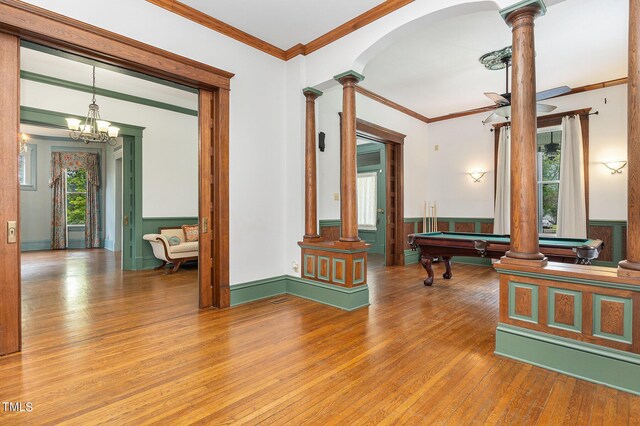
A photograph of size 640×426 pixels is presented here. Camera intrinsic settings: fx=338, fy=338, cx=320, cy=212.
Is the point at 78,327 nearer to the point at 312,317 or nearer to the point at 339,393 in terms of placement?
the point at 312,317

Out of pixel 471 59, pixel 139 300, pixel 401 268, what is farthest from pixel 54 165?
pixel 471 59

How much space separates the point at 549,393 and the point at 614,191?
496 cm

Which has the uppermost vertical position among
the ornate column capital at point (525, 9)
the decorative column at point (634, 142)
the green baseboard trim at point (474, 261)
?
the ornate column capital at point (525, 9)

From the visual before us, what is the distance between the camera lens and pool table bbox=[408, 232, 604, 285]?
11.4 feet

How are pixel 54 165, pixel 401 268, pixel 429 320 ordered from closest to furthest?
pixel 429 320 → pixel 401 268 → pixel 54 165

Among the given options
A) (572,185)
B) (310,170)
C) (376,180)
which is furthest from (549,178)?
(310,170)

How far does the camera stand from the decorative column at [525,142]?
2.46 m

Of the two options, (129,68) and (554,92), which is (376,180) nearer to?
(554,92)

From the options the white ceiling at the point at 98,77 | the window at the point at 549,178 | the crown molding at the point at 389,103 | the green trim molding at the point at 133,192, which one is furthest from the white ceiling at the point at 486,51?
the green trim molding at the point at 133,192

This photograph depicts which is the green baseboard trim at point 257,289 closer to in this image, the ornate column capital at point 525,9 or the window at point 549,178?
the ornate column capital at point 525,9

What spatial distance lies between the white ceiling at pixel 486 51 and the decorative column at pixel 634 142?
1618 mm

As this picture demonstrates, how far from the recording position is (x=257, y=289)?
4035 mm

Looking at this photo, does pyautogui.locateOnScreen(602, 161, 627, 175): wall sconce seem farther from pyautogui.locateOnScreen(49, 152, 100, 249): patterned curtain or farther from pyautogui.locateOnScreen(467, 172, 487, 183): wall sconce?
pyautogui.locateOnScreen(49, 152, 100, 249): patterned curtain

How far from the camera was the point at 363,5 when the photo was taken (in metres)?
3.37
